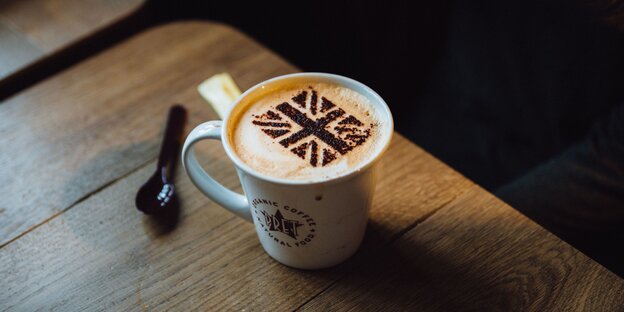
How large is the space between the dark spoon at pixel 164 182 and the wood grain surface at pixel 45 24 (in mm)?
399

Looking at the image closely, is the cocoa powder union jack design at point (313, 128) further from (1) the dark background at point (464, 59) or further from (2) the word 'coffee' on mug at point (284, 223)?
(1) the dark background at point (464, 59)

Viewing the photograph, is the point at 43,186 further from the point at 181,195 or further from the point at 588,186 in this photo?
the point at 588,186

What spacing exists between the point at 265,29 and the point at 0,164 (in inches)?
48.3

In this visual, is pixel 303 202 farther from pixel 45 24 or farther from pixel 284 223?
pixel 45 24

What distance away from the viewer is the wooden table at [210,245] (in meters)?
0.73

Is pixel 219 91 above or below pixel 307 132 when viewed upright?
below

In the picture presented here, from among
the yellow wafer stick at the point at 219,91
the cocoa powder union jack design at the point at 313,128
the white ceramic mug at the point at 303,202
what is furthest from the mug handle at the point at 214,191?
the yellow wafer stick at the point at 219,91

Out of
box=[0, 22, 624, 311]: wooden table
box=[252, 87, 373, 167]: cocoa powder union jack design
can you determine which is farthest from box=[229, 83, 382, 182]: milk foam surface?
box=[0, 22, 624, 311]: wooden table

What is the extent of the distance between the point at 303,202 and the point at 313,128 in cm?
13

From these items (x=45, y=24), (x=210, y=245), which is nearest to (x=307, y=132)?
(x=210, y=245)

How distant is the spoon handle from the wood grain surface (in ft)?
1.20

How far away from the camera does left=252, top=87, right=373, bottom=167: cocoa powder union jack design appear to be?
2.32 ft

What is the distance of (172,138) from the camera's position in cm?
97

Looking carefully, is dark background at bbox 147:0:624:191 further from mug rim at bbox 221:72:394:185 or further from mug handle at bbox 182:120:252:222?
mug handle at bbox 182:120:252:222
